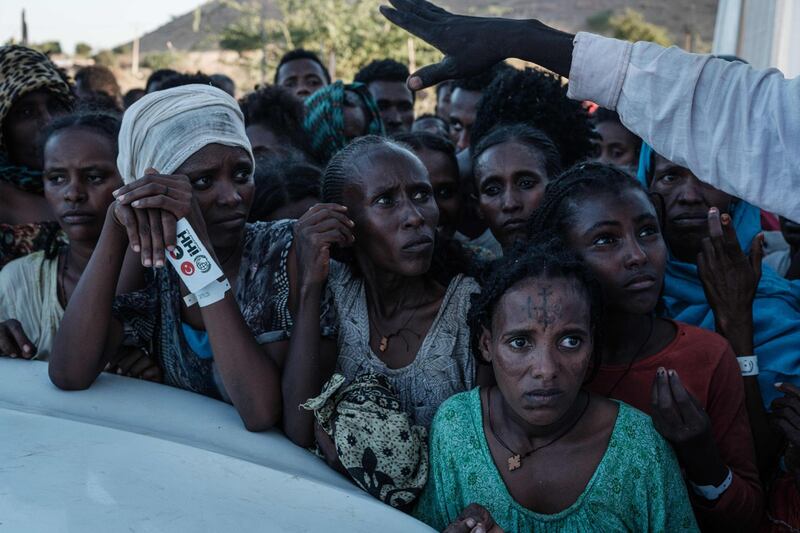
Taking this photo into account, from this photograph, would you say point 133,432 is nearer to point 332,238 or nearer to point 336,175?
point 332,238

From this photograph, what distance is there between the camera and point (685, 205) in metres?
3.02

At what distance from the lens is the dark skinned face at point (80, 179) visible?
9.67 ft

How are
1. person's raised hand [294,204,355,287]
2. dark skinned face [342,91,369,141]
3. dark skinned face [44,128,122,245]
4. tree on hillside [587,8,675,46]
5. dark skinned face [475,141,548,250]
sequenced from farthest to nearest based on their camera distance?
tree on hillside [587,8,675,46] < dark skinned face [342,91,369,141] < dark skinned face [475,141,548,250] < dark skinned face [44,128,122,245] < person's raised hand [294,204,355,287]

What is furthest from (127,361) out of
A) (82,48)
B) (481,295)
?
(82,48)

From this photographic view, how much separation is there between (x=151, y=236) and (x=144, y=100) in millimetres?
608

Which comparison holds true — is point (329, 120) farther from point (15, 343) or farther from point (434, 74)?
point (434, 74)

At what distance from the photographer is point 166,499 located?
168 cm

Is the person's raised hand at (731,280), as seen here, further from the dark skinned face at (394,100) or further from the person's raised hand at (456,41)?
the dark skinned face at (394,100)

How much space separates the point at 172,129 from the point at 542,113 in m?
1.79

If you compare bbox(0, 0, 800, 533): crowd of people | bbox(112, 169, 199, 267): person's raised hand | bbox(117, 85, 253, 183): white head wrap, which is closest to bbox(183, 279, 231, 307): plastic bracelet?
bbox(0, 0, 800, 533): crowd of people

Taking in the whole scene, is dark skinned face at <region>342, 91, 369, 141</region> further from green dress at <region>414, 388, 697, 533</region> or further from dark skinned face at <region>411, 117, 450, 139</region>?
green dress at <region>414, 388, 697, 533</region>

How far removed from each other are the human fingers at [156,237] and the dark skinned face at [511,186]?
4.40 ft

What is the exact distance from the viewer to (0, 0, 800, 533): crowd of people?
80.6 inches

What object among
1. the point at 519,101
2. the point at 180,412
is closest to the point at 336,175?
the point at 180,412
